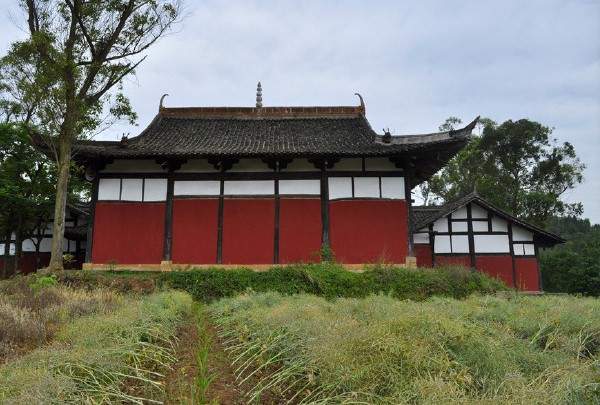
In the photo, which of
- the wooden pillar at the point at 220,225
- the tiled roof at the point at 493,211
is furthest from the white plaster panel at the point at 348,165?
the tiled roof at the point at 493,211

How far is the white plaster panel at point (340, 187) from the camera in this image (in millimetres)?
15250

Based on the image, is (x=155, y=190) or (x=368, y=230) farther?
(x=155, y=190)

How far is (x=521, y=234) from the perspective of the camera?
18.9 m

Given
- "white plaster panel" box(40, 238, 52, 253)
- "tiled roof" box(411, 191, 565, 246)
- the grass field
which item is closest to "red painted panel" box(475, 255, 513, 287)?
"tiled roof" box(411, 191, 565, 246)

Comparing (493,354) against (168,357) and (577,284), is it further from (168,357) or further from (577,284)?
(577,284)

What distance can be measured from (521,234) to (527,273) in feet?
5.28

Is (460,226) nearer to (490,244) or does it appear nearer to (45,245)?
(490,244)

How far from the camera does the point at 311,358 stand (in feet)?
14.2

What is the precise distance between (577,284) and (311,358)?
27.6m

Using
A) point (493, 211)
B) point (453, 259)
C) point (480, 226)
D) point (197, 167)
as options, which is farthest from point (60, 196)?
point (493, 211)

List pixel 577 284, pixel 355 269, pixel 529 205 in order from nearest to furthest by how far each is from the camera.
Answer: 1. pixel 355 269
2. pixel 577 284
3. pixel 529 205

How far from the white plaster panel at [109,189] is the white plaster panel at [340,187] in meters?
7.27

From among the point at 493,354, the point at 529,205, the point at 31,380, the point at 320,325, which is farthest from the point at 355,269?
the point at 529,205

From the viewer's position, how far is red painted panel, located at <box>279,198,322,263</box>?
49.1 ft
